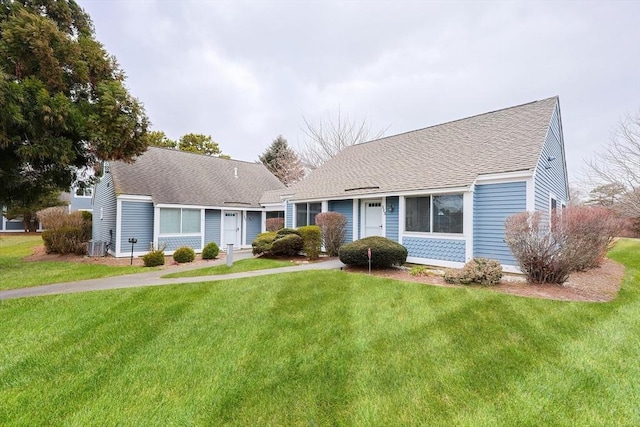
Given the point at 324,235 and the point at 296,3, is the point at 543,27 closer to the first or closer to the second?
the point at 296,3

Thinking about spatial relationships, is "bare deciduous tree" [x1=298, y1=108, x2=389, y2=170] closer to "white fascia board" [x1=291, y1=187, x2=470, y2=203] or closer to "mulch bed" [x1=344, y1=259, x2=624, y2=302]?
"white fascia board" [x1=291, y1=187, x2=470, y2=203]

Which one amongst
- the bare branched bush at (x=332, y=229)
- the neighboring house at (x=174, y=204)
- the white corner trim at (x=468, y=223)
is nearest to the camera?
the white corner trim at (x=468, y=223)

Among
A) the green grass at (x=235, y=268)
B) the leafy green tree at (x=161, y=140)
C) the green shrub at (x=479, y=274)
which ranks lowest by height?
the green grass at (x=235, y=268)

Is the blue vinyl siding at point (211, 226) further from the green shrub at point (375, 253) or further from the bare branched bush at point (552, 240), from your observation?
the bare branched bush at point (552, 240)

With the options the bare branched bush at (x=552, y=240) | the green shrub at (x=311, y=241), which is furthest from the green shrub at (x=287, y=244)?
the bare branched bush at (x=552, y=240)

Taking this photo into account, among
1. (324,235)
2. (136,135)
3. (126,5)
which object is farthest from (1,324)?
(126,5)

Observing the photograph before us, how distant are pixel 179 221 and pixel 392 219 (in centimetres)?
1115

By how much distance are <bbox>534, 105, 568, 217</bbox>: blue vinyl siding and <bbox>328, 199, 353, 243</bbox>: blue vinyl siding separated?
22.8 feet

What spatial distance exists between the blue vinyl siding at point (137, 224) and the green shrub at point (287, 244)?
6.99m

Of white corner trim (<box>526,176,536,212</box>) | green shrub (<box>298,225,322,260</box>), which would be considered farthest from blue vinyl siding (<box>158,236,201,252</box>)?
white corner trim (<box>526,176,536,212</box>)

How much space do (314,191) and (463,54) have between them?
10549mm

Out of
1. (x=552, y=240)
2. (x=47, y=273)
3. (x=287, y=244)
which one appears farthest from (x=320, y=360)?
(x=47, y=273)

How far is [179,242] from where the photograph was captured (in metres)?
15.5

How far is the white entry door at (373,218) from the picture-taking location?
41.3ft
